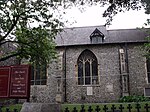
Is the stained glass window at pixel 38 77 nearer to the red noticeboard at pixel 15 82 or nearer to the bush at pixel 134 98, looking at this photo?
the bush at pixel 134 98

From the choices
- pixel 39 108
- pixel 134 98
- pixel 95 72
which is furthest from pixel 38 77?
pixel 39 108

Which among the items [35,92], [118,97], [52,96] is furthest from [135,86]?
[35,92]

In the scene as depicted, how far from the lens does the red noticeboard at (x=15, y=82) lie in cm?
666

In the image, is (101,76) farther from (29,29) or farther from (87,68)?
(29,29)

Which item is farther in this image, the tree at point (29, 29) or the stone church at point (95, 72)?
the stone church at point (95, 72)

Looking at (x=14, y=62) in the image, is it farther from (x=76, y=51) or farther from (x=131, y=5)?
(x=131, y=5)

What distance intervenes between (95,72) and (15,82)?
57.3 ft

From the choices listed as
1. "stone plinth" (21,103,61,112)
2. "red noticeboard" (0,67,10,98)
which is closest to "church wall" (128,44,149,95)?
"stone plinth" (21,103,61,112)

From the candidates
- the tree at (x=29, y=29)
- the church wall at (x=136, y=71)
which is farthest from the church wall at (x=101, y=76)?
the tree at (x=29, y=29)

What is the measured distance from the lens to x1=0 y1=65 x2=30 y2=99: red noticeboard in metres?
6.66

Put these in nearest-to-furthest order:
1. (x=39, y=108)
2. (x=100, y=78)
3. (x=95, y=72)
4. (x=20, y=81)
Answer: (x=39, y=108) → (x=20, y=81) → (x=100, y=78) → (x=95, y=72)

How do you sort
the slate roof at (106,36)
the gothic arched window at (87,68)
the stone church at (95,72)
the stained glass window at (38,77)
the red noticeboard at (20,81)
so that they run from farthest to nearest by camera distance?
the stained glass window at (38,77) < the slate roof at (106,36) < the gothic arched window at (87,68) < the stone church at (95,72) < the red noticeboard at (20,81)

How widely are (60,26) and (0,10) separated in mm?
3450

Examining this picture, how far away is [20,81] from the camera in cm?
673
